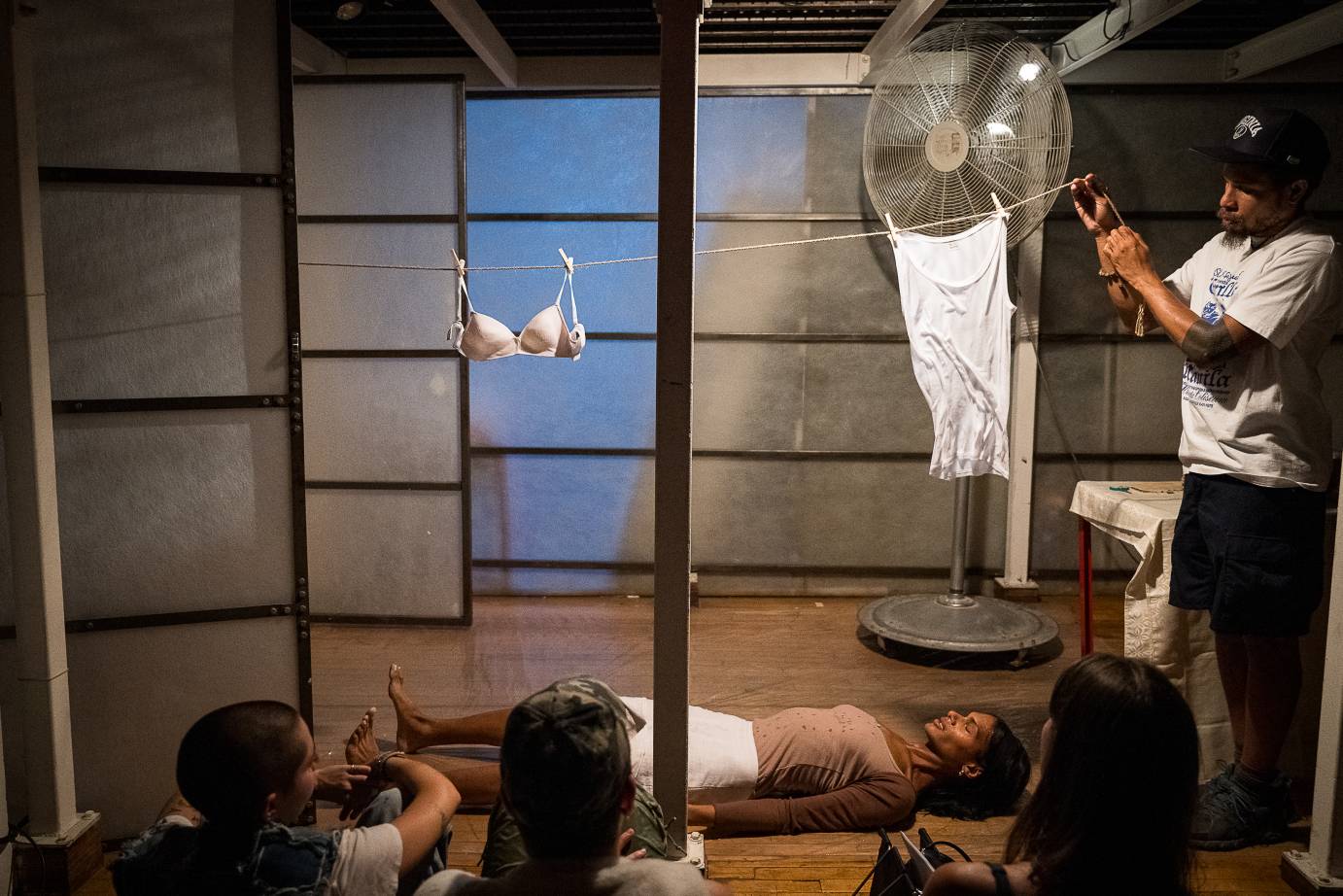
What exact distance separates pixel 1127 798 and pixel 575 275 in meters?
3.53

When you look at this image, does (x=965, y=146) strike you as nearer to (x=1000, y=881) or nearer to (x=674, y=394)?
(x=674, y=394)

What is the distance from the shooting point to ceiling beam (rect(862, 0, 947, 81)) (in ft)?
10.8

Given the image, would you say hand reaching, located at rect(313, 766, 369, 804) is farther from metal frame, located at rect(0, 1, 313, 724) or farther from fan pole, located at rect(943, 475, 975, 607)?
fan pole, located at rect(943, 475, 975, 607)

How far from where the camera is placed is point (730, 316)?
4.41m

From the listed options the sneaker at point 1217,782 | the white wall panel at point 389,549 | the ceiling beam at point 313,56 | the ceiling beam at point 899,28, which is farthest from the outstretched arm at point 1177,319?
the ceiling beam at point 313,56

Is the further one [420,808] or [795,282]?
[795,282]

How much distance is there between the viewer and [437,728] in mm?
2609

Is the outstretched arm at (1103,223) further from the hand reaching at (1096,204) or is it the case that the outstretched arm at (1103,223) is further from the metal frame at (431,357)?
the metal frame at (431,357)

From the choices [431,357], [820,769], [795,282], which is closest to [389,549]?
[431,357]

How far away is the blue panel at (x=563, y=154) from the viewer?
4.30 m

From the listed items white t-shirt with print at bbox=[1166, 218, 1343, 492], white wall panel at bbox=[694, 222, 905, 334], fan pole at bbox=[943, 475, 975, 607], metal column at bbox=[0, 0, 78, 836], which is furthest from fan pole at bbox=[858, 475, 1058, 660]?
metal column at bbox=[0, 0, 78, 836]

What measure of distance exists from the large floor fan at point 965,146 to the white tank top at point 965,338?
0.11 metres

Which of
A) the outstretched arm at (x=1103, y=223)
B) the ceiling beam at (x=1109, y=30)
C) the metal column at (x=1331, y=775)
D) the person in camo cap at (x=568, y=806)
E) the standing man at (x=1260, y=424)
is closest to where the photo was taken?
the person in camo cap at (x=568, y=806)

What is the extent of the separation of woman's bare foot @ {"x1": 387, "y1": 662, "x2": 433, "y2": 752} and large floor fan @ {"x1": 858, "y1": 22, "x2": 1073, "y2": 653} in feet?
5.99
